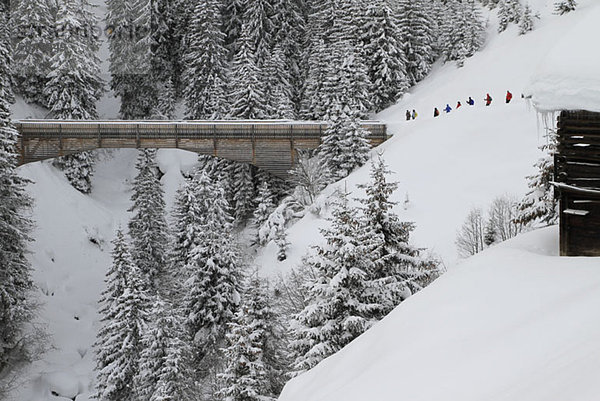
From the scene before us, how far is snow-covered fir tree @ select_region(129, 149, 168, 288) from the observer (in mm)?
37250

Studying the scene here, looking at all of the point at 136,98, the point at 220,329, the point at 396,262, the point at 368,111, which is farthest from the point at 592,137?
the point at 136,98

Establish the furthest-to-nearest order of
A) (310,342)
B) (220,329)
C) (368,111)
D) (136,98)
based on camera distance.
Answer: (136,98)
(368,111)
(220,329)
(310,342)

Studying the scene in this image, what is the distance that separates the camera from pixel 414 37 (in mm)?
54344

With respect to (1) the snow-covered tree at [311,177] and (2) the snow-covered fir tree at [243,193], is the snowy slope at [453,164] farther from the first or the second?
(2) the snow-covered fir tree at [243,193]

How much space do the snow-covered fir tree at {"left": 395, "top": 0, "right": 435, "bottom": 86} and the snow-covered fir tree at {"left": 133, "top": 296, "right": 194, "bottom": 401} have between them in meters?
38.8

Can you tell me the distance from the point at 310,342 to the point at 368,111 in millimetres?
39154

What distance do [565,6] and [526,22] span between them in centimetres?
345

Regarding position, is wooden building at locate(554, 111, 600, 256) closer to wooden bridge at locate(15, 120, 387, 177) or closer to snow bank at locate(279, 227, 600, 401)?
snow bank at locate(279, 227, 600, 401)

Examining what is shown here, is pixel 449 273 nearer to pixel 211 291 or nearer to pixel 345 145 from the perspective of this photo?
pixel 211 291

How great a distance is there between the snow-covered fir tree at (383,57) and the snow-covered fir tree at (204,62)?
1419 centimetres

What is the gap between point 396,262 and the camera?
56.9 feet

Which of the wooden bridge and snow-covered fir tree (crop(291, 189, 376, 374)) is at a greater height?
the wooden bridge

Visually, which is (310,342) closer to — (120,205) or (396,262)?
(396,262)

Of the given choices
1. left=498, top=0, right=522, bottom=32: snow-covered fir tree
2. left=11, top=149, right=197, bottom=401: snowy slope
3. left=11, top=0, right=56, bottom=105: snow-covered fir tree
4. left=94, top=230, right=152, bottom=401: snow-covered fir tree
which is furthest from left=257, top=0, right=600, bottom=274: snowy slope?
left=11, top=0, right=56, bottom=105: snow-covered fir tree
